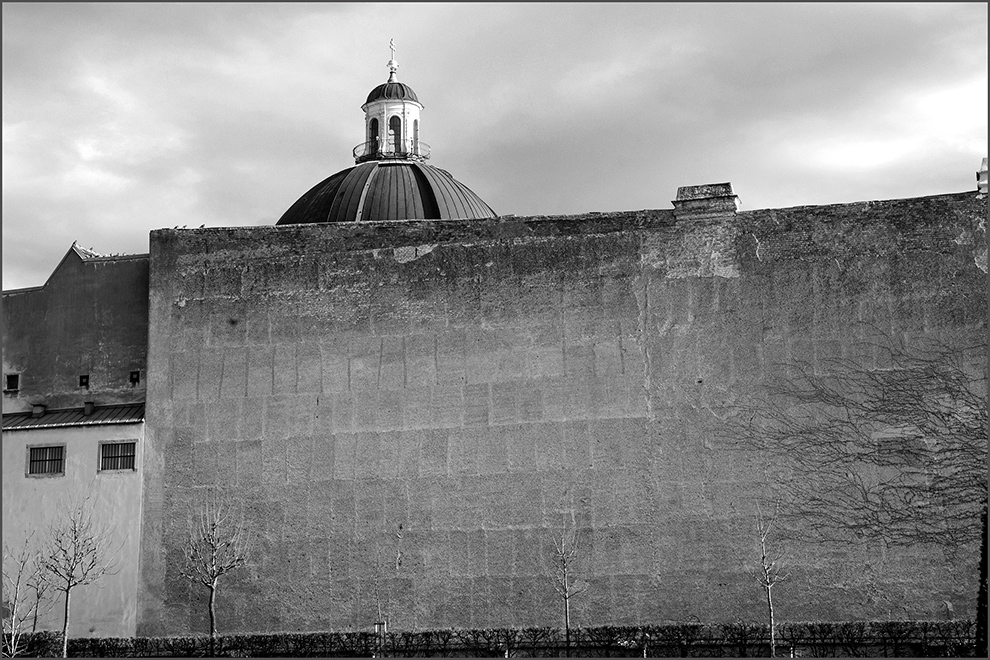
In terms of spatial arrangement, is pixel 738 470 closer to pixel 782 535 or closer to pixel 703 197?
pixel 782 535

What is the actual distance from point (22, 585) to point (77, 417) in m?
3.92

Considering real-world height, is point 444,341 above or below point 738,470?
above

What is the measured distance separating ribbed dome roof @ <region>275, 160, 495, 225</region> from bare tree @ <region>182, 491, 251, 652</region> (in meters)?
16.4

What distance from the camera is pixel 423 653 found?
1016 inches

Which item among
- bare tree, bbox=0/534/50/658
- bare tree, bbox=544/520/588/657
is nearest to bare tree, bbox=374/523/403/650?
bare tree, bbox=544/520/588/657

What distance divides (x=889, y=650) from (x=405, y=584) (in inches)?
389

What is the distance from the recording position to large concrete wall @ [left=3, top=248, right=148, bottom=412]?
3092 centimetres

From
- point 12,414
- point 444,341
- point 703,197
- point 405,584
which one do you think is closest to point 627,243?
point 703,197

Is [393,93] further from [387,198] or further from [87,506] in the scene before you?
Answer: [87,506]

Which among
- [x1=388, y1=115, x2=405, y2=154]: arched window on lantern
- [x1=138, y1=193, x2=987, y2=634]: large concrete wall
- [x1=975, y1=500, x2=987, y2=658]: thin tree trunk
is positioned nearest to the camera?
[x1=975, y1=500, x2=987, y2=658]: thin tree trunk

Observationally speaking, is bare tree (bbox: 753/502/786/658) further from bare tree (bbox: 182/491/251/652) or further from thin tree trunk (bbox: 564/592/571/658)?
bare tree (bbox: 182/491/251/652)

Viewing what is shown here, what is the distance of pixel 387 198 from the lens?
147ft

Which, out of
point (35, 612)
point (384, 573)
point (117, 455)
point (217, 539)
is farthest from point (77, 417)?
point (384, 573)

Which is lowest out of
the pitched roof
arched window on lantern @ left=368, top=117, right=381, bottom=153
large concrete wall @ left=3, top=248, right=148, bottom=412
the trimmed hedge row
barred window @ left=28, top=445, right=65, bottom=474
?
the trimmed hedge row
